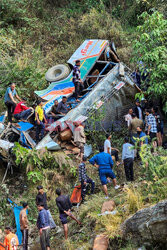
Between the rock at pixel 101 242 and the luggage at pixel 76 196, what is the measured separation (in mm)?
2282

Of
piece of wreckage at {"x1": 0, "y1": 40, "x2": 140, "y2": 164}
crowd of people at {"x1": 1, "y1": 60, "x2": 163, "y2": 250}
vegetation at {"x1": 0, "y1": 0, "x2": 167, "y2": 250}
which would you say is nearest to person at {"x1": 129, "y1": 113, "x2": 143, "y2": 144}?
crowd of people at {"x1": 1, "y1": 60, "x2": 163, "y2": 250}

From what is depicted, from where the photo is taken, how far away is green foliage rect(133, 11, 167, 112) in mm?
12148

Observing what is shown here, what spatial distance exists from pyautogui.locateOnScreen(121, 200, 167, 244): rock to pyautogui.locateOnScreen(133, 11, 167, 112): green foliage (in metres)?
5.24

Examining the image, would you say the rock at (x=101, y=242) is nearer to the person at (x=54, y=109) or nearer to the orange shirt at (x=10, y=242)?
the orange shirt at (x=10, y=242)

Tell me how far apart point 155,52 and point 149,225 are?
6.19 metres

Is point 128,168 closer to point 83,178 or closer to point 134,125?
point 83,178

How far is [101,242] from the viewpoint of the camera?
25.7 feet

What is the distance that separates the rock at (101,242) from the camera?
7708 millimetres

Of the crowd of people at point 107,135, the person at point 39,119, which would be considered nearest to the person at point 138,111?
the crowd of people at point 107,135

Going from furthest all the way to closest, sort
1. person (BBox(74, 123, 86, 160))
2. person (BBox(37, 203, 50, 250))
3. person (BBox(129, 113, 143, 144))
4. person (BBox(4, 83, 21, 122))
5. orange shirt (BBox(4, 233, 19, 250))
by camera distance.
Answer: person (BBox(4, 83, 21, 122)), person (BBox(129, 113, 143, 144)), person (BBox(74, 123, 86, 160)), person (BBox(37, 203, 50, 250)), orange shirt (BBox(4, 233, 19, 250))

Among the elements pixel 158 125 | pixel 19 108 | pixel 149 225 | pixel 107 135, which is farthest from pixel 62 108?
pixel 149 225

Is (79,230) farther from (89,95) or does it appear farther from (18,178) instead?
(89,95)

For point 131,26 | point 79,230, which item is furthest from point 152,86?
point 131,26

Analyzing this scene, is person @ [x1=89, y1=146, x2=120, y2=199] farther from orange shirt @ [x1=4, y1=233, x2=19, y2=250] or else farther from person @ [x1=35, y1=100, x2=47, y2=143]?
person @ [x1=35, y1=100, x2=47, y2=143]
